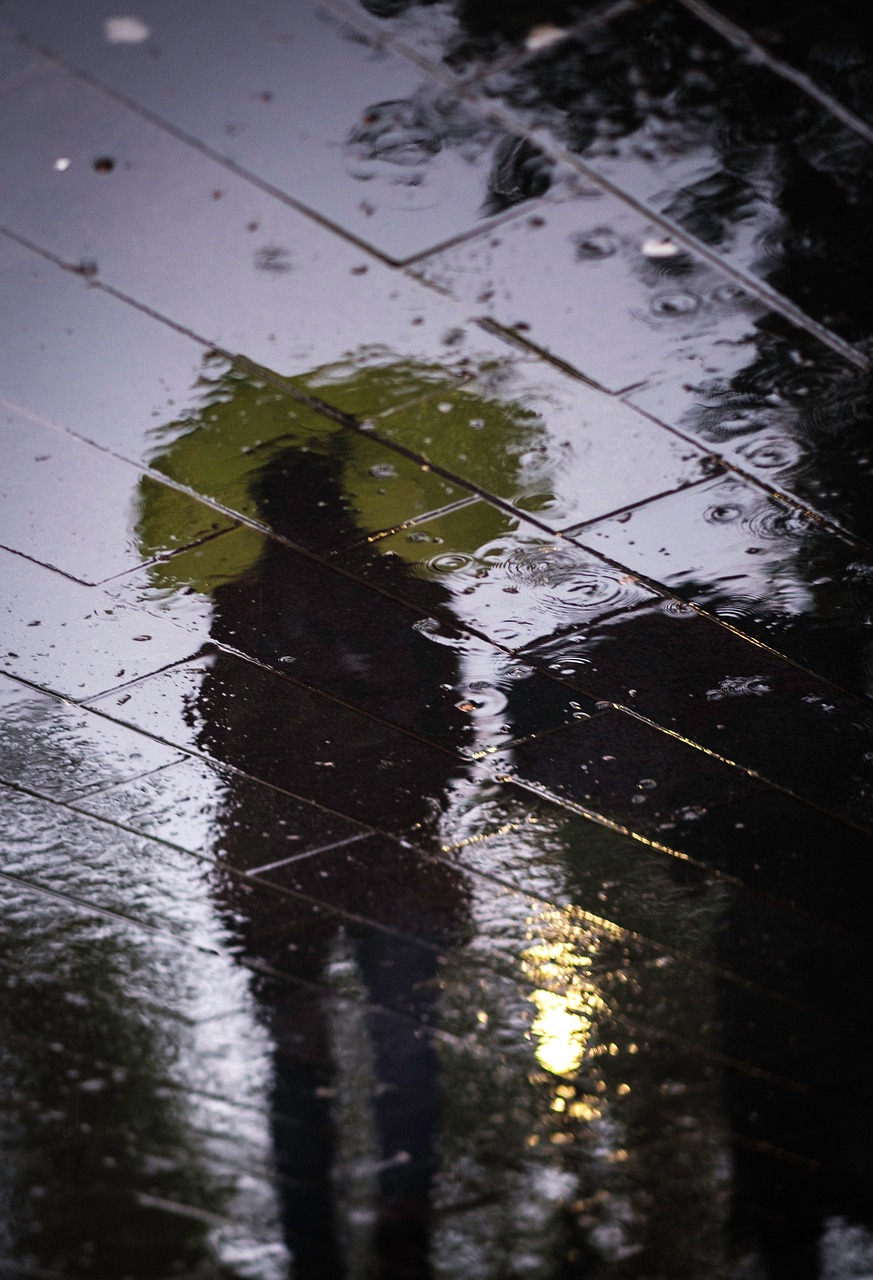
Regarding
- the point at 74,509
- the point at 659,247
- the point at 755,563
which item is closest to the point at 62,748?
the point at 74,509

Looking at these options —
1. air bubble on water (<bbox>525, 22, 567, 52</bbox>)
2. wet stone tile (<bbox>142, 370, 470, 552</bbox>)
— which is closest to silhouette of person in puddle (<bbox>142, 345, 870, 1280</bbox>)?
wet stone tile (<bbox>142, 370, 470, 552</bbox>)

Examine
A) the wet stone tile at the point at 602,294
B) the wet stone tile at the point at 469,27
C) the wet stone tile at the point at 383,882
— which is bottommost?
the wet stone tile at the point at 383,882

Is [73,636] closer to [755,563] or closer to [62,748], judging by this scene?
[62,748]

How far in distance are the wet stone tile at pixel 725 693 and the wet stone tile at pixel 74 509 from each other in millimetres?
1582

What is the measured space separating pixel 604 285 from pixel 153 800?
3.20 m

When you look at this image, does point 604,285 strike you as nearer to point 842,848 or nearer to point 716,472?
point 716,472

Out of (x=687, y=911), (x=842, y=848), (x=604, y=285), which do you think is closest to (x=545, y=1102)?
(x=687, y=911)

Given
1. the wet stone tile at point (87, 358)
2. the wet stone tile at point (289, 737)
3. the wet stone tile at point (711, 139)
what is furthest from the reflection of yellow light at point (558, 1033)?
the wet stone tile at point (711, 139)

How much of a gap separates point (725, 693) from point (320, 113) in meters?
2.86

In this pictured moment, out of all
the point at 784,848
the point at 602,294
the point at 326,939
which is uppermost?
the point at 602,294

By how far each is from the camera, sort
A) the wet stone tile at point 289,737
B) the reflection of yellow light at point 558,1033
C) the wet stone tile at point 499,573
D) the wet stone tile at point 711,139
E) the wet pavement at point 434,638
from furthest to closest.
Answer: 1. the reflection of yellow light at point 558,1033
2. the wet stone tile at point 289,737
3. the wet stone tile at point 499,573
4. the wet pavement at point 434,638
5. the wet stone tile at point 711,139

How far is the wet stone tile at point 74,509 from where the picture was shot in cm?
392

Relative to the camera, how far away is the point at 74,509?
4.13 meters

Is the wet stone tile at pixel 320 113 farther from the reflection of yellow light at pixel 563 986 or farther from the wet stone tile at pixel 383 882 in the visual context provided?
the reflection of yellow light at pixel 563 986
